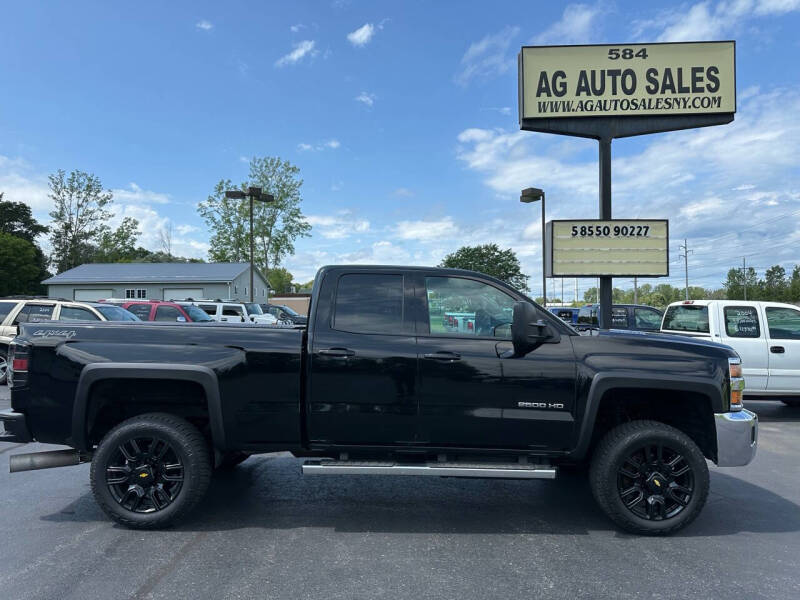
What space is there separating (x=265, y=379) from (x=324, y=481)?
72.4 inches

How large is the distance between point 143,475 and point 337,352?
174cm

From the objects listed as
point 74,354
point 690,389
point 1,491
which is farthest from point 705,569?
point 1,491

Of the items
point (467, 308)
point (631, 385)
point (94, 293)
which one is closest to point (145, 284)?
point (94, 293)

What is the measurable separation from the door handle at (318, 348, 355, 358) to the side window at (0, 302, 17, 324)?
10.0 metres

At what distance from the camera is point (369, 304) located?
438 cm

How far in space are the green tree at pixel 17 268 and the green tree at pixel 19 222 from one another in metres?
12.6

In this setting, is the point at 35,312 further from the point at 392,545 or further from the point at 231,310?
the point at 231,310

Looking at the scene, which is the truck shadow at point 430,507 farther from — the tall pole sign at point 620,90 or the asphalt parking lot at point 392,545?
the tall pole sign at point 620,90

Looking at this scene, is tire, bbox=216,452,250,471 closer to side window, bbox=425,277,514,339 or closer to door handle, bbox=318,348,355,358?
door handle, bbox=318,348,355,358

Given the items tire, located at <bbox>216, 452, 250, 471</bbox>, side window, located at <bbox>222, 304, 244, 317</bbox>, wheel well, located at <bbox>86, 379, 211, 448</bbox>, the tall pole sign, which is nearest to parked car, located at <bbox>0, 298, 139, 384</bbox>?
tire, located at <bbox>216, 452, 250, 471</bbox>

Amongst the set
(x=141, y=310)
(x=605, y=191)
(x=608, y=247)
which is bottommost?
(x=141, y=310)

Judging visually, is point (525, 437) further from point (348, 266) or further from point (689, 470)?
point (348, 266)

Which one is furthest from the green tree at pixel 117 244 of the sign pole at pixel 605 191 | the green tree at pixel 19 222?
the sign pole at pixel 605 191

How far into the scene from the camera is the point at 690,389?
4.08m
